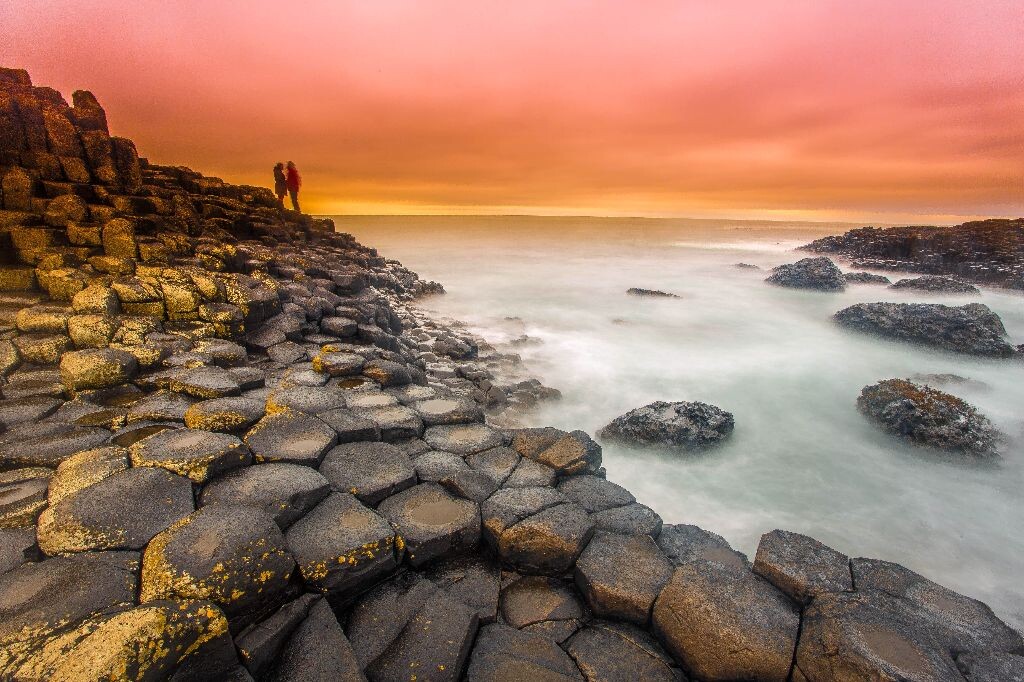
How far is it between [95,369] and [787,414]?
9.95 m

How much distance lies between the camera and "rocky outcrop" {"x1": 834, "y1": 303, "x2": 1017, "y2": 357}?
11.2 m

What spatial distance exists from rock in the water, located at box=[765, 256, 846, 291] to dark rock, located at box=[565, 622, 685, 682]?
22.6 meters

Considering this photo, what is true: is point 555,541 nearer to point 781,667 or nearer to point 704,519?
point 781,667

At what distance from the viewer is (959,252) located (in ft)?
92.1

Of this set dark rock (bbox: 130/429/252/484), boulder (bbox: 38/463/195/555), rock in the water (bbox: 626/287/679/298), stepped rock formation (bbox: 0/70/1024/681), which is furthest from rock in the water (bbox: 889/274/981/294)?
boulder (bbox: 38/463/195/555)

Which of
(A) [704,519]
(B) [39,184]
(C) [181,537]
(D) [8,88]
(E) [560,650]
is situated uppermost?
(D) [8,88]

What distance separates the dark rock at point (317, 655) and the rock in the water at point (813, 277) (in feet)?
78.0

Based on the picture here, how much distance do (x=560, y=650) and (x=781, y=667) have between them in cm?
114

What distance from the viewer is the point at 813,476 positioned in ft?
20.7

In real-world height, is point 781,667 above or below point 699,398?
above

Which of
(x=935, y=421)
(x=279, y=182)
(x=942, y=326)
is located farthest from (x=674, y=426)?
(x=279, y=182)

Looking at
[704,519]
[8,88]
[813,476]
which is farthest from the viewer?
[8,88]

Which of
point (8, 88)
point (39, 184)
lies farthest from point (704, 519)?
point (8, 88)

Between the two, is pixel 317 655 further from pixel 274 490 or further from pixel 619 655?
pixel 619 655
